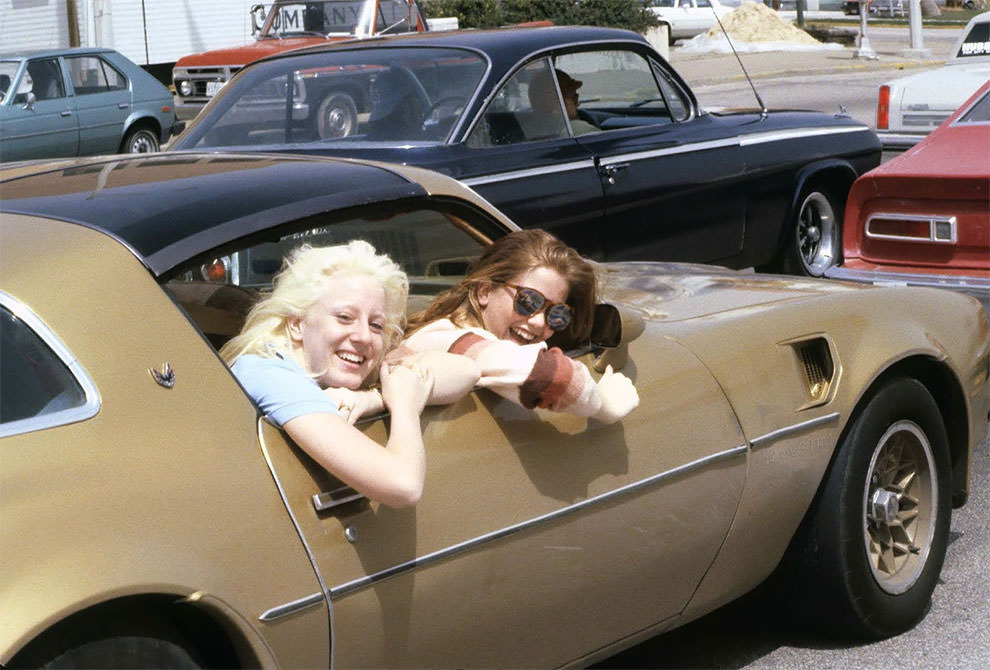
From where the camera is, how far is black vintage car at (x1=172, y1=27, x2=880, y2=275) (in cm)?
669

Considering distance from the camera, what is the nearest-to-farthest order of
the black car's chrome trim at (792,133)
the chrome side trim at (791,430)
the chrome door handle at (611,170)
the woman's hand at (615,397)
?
the woman's hand at (615,397) < the chrome side trim at (791,430) < the chrome door handle at (611,170) < the black car's chrome trim at (792,133)

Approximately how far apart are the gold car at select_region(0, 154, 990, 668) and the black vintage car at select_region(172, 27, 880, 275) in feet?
8.01

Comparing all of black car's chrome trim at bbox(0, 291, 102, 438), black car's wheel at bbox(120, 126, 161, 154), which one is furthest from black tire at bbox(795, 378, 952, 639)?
black car's wheel at bbox(120, 126, 161, 154)

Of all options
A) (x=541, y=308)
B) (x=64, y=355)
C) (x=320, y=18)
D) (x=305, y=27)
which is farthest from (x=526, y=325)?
(x=320, y=18)

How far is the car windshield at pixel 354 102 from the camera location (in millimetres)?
6715

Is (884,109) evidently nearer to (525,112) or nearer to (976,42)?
(976,42)

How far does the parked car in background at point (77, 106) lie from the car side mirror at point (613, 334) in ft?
49.8

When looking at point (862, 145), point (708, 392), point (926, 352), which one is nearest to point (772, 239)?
point (862, 145)

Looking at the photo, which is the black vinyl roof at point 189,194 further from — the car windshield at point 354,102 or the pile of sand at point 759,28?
the pile of sand at point 759,28

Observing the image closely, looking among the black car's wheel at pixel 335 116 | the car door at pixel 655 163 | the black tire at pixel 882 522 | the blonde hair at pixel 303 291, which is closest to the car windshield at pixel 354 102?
the black car's wheel at pixel 335 116

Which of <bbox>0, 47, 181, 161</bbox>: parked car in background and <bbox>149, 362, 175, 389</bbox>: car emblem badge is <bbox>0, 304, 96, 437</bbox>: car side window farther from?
<bbox>0, 47, 181, 161</bbox>: parked car in background

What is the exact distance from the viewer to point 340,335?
2811mm

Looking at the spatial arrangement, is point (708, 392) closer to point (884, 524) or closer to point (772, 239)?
point (884, 524)

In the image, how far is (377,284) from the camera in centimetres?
285
